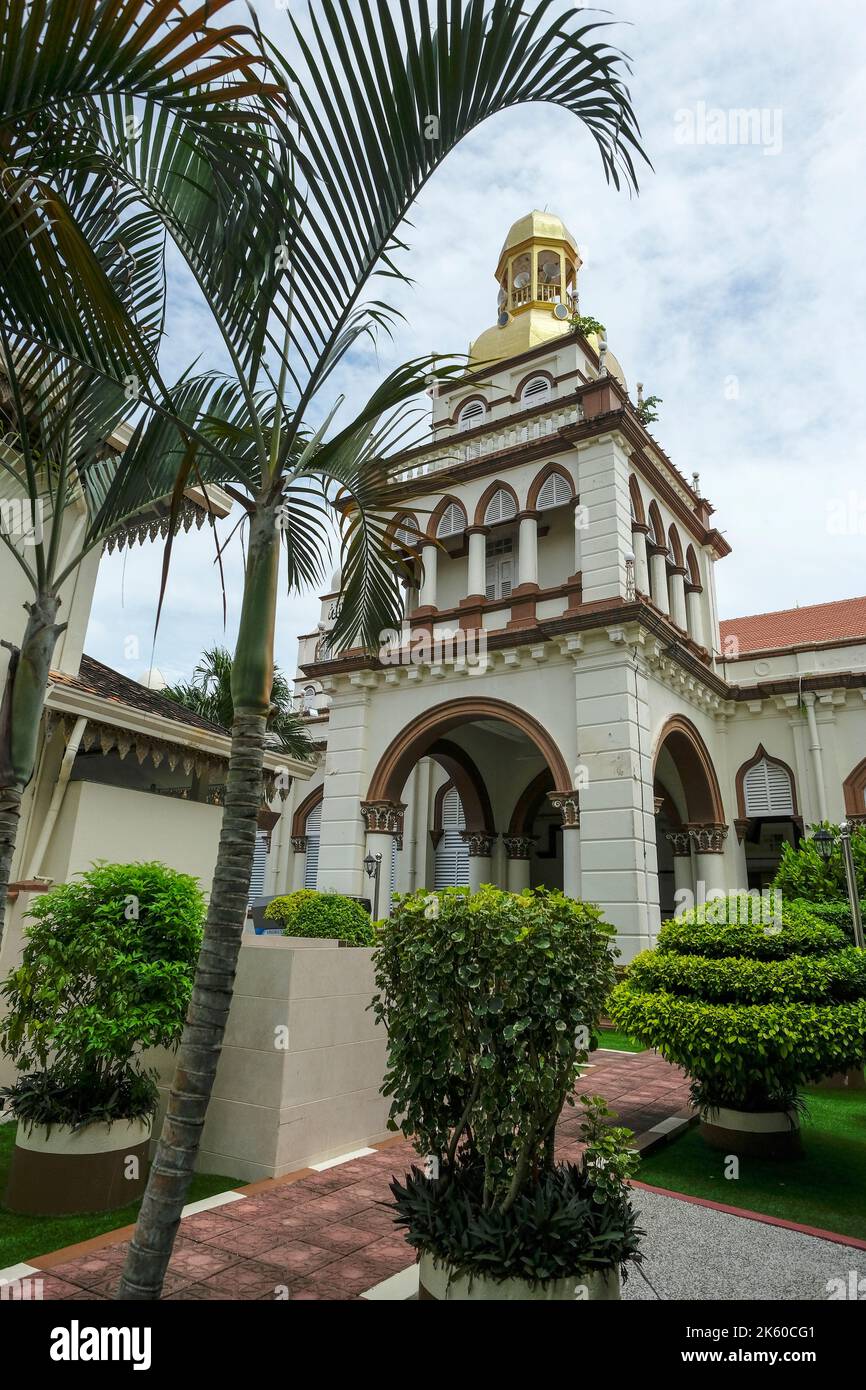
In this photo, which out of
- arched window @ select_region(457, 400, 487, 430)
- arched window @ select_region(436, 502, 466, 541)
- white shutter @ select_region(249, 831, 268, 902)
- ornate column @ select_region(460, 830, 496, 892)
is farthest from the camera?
white shutter @ select_region(249, 831, 268, 902)

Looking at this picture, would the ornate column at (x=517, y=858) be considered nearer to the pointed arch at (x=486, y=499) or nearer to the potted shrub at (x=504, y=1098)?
the pointed arch at (x=486, y=499)

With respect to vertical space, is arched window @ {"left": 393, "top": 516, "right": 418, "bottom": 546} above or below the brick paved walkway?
above

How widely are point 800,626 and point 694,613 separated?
4.81 meters

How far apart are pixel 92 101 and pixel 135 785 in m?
7.25

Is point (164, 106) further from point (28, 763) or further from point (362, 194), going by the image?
point (28, 763)

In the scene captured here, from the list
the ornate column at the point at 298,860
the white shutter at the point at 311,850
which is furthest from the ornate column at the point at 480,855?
the ornate column at the point at 298,860

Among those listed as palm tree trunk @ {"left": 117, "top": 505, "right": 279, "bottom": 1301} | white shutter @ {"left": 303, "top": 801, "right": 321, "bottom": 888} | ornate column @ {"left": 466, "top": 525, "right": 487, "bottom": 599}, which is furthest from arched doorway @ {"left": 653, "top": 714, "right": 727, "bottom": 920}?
palm tree trunk @ {"left": 117, "top": 505, "right": 279, "bottom": 1301}

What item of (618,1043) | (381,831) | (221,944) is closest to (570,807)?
(618,1043)

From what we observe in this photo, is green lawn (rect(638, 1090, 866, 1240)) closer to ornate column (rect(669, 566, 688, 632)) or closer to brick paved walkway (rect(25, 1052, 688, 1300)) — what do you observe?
brick paved walkway (rect(25, 1052, 688, 1300))

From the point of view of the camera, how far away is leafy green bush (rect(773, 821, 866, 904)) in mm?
9781

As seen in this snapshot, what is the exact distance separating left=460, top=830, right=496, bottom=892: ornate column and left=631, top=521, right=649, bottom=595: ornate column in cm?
680

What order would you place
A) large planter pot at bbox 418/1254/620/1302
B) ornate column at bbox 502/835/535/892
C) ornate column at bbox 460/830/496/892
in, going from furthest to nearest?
1. ornate column at bbox 502/835/535/892
2. ornate column at bbox 460/830/496/892
3. large planter pot at bbox 418/1254/620/1302
